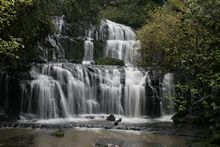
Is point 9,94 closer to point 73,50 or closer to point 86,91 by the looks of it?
point 86,91

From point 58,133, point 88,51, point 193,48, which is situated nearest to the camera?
point 193,48

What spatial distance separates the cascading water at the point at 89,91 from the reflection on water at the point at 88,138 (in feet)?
18.8

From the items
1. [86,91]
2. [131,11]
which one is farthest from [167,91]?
[131,11]

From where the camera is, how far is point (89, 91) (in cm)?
2631

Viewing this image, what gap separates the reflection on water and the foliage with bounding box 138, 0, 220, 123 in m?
2.06

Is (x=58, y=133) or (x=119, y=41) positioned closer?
(x=58, y=133)

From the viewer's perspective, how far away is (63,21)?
35344 mm

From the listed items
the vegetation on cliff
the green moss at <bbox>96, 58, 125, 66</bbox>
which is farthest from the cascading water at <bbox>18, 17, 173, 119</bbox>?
the green moss at <bbox>96, 58, 125, 66</bbox>

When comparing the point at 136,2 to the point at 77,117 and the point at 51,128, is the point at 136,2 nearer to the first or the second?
the point at 77,117

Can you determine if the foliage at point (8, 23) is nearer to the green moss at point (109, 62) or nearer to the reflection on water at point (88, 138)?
the reflection on water at point (88, 138)

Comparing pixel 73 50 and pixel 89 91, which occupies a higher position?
pixel 73 50

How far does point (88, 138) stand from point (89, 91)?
9.77 metres

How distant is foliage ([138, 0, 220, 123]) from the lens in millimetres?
13031

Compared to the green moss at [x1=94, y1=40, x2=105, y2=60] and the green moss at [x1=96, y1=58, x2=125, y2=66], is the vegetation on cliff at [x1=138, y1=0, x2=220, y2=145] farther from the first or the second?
the green moss at [x1=94, y1=40, x2=105, y2=60]
